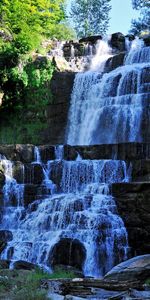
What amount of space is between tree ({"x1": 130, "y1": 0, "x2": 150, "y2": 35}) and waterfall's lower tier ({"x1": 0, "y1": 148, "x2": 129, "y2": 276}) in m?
39.6

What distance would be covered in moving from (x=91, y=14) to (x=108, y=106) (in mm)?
44979

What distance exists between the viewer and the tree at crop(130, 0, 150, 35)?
195 ft

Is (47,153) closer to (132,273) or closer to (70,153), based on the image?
(70,153)

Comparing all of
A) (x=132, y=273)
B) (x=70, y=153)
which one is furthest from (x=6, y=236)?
(x=132, y=273)

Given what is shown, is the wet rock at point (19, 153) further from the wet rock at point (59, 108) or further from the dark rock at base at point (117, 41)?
the dark rock at base at point (117, 41)

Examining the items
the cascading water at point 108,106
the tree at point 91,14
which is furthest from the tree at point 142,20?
the cascading water at point 108,106

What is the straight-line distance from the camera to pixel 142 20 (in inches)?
2372

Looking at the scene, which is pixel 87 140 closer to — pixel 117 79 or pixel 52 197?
pixel 117 79

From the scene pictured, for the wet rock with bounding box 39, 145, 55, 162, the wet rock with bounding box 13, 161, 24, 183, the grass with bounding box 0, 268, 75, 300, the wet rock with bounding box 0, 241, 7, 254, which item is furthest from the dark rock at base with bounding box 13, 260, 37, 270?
the wet rock with bounding box 39, 145, 55, 162

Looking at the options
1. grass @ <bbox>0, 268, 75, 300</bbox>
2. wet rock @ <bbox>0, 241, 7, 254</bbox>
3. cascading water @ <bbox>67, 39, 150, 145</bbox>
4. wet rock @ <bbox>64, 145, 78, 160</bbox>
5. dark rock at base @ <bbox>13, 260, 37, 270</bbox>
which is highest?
cascading water @ <bbox>67, 39, 150, 145</bbox>

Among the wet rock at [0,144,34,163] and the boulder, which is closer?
the boulder

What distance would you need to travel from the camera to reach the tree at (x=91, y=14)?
70.9 metres

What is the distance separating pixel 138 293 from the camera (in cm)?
1025

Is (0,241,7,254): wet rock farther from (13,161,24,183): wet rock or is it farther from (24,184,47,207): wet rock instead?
(13,161,24,183): wet rock
